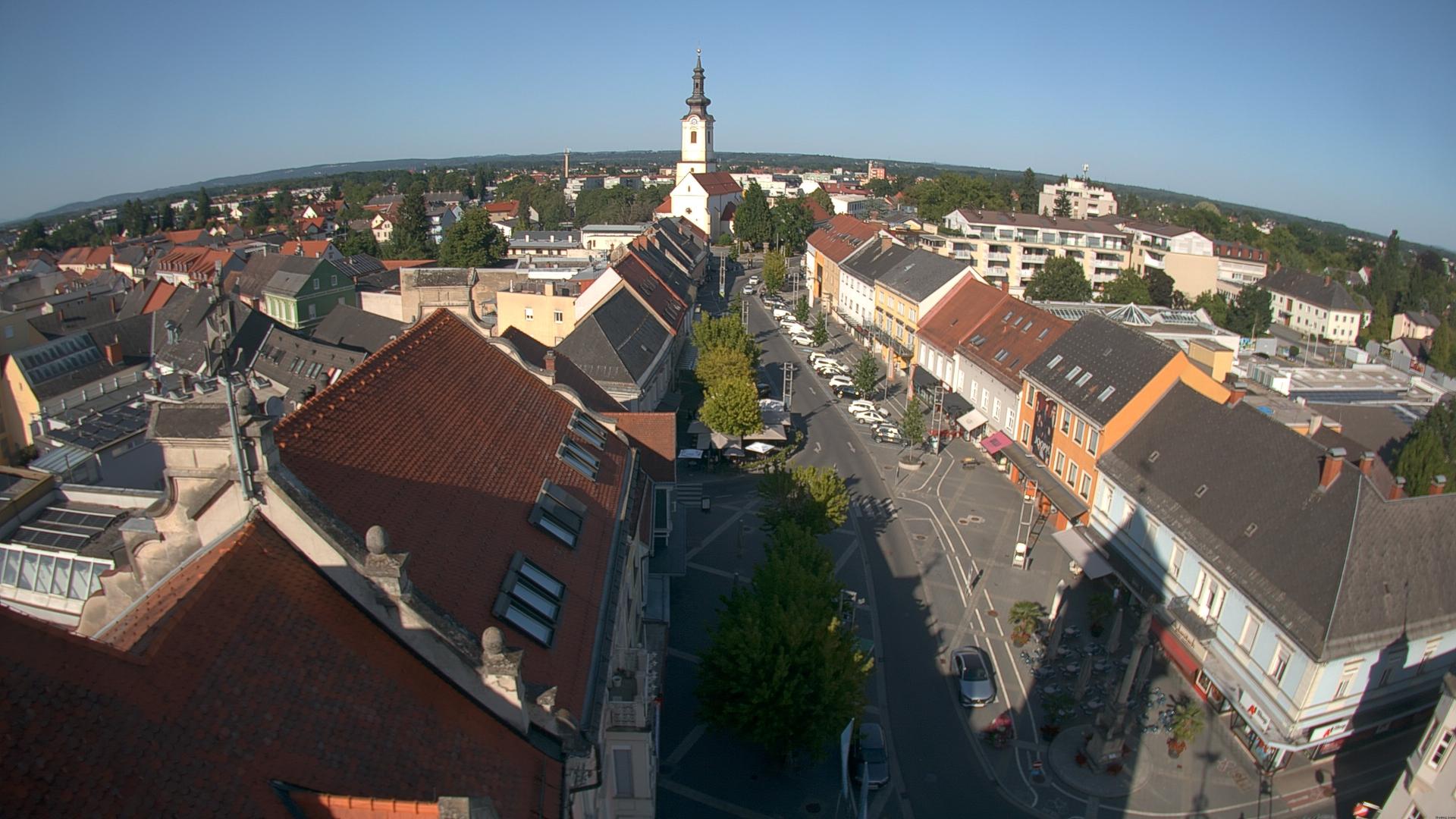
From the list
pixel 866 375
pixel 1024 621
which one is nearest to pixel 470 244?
pixel 866 375

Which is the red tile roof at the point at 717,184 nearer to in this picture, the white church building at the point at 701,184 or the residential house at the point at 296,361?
the white church building at the point at 701,184

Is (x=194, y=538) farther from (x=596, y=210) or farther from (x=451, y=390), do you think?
(x=596, y=210)

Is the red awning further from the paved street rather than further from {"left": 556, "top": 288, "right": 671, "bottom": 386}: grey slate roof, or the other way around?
{"left": 556, "top": 288, "right": 671, "bottom": 386}: grey slate roof

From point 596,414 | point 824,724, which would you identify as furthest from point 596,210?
point 824,724

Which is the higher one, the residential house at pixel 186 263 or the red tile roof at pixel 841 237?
the red tile roof at pixel 841 237

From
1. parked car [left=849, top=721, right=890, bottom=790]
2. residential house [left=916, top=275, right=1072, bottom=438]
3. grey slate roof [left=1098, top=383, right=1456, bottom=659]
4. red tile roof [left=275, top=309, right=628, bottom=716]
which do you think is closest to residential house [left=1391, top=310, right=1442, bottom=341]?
residential house [left=916, top=275, right=1072, bottom=438]

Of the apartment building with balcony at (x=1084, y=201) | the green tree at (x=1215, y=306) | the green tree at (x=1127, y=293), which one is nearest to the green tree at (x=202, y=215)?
the apartment building with balcony at (x=1084, y=201)
